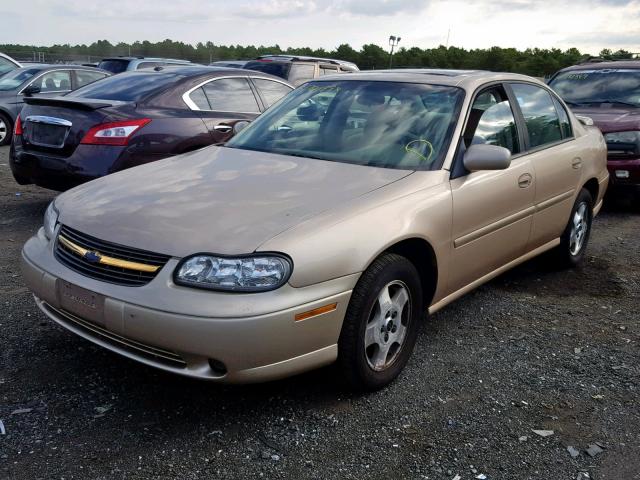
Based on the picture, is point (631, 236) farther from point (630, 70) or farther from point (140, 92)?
point (140, 92)

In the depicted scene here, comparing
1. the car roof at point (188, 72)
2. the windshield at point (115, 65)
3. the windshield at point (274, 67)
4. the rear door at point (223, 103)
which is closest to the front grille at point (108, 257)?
the rear door at point (223, 103)

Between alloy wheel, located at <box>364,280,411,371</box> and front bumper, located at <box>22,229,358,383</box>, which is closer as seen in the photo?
front bumper, located at <box>22,229,358,383</box>

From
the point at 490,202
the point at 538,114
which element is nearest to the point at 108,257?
the point at 490,202

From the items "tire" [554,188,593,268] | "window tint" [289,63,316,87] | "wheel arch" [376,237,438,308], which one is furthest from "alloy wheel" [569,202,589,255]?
"window tint" [289,63,316,87]

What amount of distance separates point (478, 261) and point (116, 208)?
2.12m

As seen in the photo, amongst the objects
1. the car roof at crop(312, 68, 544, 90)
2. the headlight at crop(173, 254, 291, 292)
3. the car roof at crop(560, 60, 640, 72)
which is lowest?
the headlight at crop(173, 254, 291, 292)

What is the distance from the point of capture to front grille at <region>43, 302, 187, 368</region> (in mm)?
2875

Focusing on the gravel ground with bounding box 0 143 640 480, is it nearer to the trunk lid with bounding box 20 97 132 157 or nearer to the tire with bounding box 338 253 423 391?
the tire with bounding box 338 253 423 391

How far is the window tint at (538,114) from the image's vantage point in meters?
4.73

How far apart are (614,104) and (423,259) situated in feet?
20.3

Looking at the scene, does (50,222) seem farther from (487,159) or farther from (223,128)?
(223,128)

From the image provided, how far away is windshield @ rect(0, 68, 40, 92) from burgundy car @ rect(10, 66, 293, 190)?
607 centimetres

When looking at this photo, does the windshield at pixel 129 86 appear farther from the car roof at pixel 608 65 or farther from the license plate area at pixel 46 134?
the car roof at pixel 608 65

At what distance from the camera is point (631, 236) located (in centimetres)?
687
